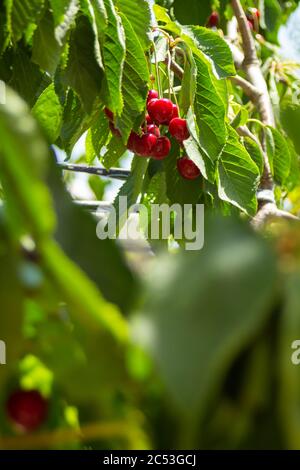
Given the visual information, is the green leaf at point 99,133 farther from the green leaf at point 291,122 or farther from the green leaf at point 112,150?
the green leaf at point 291,122

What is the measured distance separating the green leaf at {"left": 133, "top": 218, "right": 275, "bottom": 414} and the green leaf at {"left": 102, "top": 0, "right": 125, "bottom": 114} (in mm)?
772

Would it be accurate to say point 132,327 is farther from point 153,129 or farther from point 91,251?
point 153,129

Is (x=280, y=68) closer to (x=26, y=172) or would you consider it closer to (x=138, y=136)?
(x=138, y=136)

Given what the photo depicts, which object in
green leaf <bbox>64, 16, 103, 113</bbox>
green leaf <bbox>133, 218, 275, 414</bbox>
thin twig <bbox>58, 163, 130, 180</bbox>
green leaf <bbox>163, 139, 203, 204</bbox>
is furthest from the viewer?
thin twig <bbox>58, 163, 130, 180</bbox>

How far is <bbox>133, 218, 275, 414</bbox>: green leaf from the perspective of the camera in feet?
0.60

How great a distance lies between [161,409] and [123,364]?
14mm

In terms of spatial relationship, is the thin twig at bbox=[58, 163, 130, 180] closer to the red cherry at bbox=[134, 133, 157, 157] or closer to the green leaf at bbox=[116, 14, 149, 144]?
the red cherry at bbox=[134, 133, 157, 157]

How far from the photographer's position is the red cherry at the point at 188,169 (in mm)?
1357

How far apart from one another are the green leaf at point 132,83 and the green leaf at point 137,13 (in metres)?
0.03

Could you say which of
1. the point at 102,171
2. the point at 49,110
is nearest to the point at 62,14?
the point at 49,110

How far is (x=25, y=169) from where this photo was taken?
20cm

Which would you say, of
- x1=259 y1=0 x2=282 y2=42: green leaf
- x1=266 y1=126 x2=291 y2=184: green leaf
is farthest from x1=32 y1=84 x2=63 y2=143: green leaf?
x1=259 y1=0 x2=282 y2=42: green leaf

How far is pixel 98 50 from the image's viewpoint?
0.93 m

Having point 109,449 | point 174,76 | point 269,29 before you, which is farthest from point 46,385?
point 269,29
